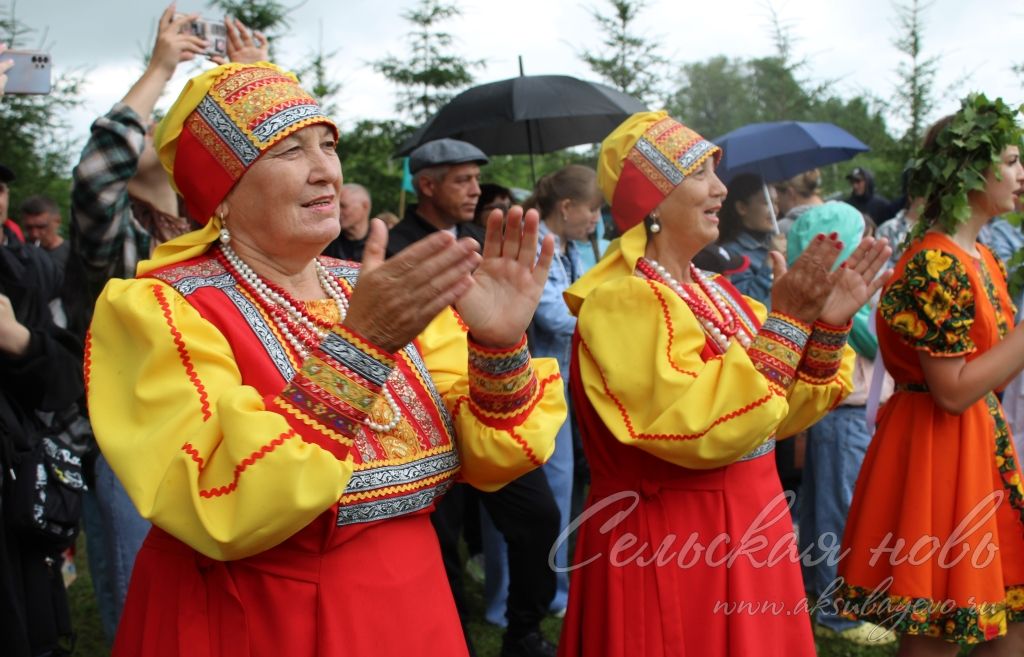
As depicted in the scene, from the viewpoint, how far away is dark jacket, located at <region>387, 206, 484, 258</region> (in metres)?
4.91

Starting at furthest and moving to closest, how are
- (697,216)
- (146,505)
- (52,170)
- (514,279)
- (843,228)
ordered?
1. (52,170)
2. (843,228)
3. (697,216)
4. (514,279)
5. (146,505)

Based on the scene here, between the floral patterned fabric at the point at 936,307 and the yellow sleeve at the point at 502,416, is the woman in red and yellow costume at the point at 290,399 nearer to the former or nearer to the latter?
the yellow sleeve at the point at 502,416

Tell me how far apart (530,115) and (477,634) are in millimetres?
3021

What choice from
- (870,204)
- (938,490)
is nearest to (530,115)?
(938,490)

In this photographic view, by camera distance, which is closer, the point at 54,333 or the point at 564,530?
the point at 54,333

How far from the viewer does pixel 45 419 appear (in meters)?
3.47

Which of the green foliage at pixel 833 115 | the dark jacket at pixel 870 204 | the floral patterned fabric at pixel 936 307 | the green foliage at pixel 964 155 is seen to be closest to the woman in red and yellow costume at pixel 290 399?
the floral patterned fabric at pixel 936 307

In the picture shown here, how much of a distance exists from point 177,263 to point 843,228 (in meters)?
3.54

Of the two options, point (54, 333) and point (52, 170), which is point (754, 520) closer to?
point (54, 333)

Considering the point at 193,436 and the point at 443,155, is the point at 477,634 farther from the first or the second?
the point at 193,436

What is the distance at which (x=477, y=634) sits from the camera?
4980 millimetres

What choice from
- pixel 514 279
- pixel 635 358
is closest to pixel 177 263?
pixel 514 279

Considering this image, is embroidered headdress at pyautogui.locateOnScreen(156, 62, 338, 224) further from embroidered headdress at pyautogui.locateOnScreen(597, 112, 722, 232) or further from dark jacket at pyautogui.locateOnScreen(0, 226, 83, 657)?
embroidered headdress at pyautogui.locateOnScreen(597, 112, 722, 232)

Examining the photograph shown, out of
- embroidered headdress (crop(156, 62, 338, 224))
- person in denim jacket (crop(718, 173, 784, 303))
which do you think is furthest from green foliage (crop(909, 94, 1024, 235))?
embroidered headdress (crop(156, 62, 338, 224))
